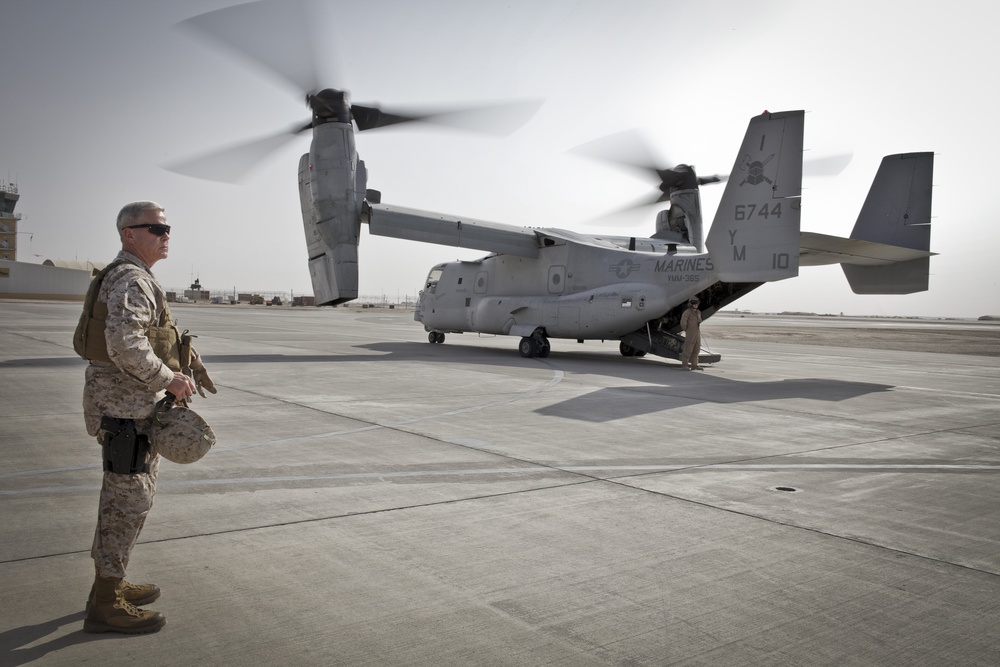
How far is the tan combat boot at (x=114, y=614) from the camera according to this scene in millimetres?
3037

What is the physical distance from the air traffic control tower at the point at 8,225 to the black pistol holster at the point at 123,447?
89.4 m

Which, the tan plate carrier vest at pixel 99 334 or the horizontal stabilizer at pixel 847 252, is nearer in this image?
the tan plate carrier vest at pixel 99 334

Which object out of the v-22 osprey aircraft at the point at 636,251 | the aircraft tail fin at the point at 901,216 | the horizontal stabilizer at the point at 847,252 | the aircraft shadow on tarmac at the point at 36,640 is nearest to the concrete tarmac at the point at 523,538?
the aircraft shadow on tarmac at the point at 36,640

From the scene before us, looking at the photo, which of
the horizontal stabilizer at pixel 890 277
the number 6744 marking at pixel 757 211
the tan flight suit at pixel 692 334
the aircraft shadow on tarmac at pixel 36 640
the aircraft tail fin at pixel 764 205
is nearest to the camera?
the aircraft shadow on tarmac at pixel 36 640

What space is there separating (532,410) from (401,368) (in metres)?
5.62

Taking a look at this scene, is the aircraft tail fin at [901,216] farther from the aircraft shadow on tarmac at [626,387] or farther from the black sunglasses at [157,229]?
the black sunglasses at [157,229]

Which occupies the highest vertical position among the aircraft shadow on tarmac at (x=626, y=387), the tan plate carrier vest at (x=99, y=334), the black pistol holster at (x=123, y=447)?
the tan plate carrier vest at (x=99, y=334)

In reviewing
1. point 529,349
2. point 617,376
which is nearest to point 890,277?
point 617,376

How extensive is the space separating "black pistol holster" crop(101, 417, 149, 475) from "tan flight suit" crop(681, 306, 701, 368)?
14.6 m

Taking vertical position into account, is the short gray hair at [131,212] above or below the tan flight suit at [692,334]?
above

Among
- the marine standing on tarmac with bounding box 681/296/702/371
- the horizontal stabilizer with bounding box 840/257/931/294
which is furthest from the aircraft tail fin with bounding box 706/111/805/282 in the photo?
the horizontal stabilizer with bounding box 840/257/931/294

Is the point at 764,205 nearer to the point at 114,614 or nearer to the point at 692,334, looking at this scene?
the point at 692,334

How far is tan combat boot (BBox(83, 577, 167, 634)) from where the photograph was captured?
3.04 metres

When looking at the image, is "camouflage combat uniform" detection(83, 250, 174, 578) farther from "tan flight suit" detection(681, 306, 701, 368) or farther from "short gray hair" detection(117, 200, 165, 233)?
"tan flight suit" detection(681, 306, 701, 368)
